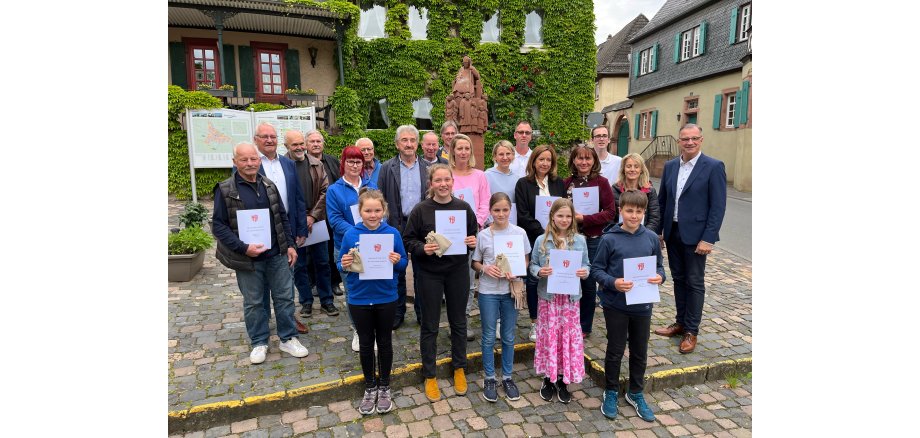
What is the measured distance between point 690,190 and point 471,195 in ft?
7.11

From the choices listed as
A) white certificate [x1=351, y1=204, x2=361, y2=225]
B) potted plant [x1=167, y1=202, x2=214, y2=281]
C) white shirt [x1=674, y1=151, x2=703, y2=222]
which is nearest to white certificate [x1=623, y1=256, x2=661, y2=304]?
white shirt [x1=674, y1=151, x2=703, y2=222]

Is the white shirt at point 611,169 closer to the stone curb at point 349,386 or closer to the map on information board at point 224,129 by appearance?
the stone curb at point 349,386

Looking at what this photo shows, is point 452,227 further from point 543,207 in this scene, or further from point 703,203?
point 703,203

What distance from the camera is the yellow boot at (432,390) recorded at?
3.86 metres

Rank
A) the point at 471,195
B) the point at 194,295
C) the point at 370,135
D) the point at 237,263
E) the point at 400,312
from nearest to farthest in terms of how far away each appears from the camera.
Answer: the point at 237,263 → the point at 471,195 → the point at 400,312 → the point at 194,295 → the point at 370,135

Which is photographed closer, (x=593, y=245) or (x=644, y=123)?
(x=593, y=245)

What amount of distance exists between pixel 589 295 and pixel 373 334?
229cm

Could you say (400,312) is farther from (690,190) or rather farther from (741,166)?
(741,166)

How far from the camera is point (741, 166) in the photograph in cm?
1994

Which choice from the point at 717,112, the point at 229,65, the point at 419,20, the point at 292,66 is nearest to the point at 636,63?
the point at 717,112

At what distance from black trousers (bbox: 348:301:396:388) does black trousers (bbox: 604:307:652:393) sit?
1.76 metres

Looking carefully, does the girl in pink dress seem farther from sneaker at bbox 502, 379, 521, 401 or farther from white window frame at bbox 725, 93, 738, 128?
white window frame at bbox 725, 93, 738, 128

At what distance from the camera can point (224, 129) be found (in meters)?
11.7

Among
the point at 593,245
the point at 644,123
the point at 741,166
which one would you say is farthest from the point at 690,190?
the point at 644,123
